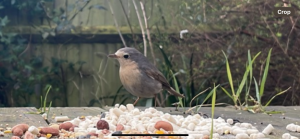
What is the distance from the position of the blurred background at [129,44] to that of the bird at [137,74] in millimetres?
1243

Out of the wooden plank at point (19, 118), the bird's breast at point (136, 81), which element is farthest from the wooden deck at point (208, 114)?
the bird's breast at point (136, 81)

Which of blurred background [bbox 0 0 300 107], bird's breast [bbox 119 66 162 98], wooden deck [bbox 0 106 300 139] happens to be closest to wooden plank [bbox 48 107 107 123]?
wooden deck [bbox 0 106 300 139]

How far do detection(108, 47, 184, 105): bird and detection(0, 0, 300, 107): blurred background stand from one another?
4.08 ft

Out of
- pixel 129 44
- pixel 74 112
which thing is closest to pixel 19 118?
pixel 74 112

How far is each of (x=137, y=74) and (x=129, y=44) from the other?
1.81m

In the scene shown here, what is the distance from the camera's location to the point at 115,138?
136 centimetres

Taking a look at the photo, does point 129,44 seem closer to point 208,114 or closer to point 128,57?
point 128,57

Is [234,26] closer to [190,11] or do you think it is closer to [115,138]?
[190,11]

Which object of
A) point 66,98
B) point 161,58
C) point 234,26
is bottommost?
point 66,98

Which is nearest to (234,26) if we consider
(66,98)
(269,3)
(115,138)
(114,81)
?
(269,3)

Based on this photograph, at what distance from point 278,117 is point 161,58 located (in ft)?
7.05

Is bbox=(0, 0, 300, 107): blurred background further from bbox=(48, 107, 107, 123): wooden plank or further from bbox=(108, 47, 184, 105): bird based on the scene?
bbox=(48, 107, 107, 123): wooden plank

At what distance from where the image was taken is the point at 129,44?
13.8 ft

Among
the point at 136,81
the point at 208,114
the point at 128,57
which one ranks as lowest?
the point at 208,114
